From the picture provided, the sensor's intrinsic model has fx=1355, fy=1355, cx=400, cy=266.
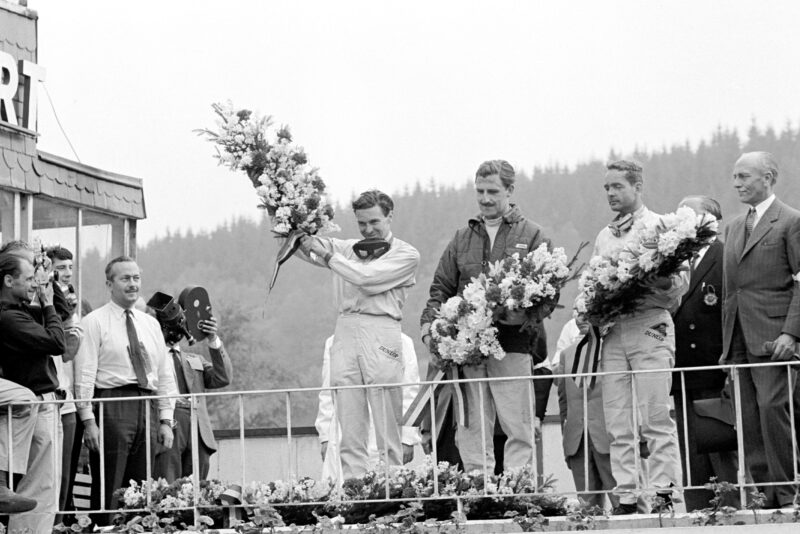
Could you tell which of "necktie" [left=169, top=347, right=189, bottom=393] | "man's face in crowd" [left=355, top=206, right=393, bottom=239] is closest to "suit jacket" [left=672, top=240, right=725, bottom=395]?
"man's face in crowd" [left=355, top=206, right=393, bottom=239]

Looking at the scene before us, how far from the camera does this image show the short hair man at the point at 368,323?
7414 mm

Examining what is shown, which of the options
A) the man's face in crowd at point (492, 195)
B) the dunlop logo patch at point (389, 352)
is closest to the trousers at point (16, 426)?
the dunlop logo patch at point (389, 352)

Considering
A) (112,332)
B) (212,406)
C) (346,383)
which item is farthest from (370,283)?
(212,406)

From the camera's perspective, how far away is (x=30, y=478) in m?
6.91

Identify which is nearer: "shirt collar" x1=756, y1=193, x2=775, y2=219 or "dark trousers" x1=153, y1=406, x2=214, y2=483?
"shirt collar" x1=756, y1=193, x2=775, y2=219

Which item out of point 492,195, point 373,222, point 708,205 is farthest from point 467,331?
point 708,205

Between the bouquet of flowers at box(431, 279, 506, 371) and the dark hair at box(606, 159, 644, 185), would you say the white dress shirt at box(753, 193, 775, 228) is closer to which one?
the dark hair at box(606, 159, 644, 185)

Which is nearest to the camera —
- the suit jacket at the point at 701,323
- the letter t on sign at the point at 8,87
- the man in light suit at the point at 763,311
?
the man in light suit at the point at 763,311

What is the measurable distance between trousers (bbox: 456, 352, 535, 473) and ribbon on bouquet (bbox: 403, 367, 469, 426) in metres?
0.04

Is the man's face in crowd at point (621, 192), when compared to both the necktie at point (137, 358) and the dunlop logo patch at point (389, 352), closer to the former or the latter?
the dunlop logo patch at point (389, 352)

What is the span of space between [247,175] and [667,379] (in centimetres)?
266

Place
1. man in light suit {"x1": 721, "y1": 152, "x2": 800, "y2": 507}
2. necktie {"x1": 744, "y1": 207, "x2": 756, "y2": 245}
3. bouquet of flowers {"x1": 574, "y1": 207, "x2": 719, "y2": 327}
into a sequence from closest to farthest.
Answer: bouquet of flowers {"x1": 574, "y1": 207, "x2": 719, "y2": 327}, man in light suit {"x1": 721, "y1": 152, "x2": 800, "y2": 507}, necktie {"x1": 744, "y1": 207, "x2": 756, "y2": 245}

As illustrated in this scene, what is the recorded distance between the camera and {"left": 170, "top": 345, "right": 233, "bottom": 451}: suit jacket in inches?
361

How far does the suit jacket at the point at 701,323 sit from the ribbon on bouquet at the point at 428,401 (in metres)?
1.30
